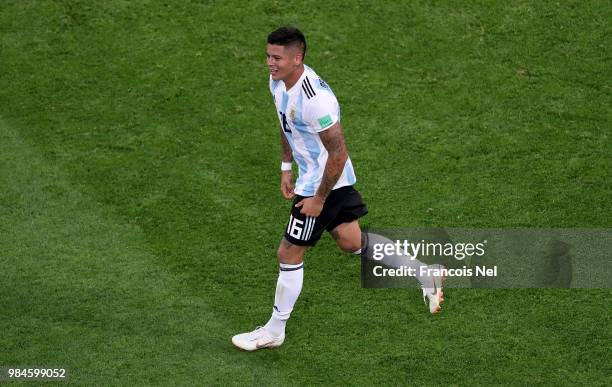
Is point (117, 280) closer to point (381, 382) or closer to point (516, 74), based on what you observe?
point (381, 382)

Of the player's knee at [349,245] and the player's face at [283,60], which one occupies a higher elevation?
the player's face at [283,60]

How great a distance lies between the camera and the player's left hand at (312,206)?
743cm

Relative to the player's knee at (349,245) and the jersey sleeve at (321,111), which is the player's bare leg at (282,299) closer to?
the player's knee at (349,245)

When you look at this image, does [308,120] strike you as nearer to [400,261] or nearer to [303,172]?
[303,172]

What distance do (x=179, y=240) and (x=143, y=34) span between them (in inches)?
118

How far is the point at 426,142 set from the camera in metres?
9.91

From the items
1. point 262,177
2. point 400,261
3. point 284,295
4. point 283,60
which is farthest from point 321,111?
point 262,177

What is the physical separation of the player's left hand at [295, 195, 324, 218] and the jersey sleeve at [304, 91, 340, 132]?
0.50 meters

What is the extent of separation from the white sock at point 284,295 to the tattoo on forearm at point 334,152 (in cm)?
81

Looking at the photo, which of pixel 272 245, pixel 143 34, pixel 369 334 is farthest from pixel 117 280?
pixel 143 34

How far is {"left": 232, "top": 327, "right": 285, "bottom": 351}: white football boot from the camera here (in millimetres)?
7855

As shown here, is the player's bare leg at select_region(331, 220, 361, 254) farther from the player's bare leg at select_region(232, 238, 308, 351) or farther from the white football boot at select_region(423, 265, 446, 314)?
the white football boot at select_region(423, 265, 446, 314)

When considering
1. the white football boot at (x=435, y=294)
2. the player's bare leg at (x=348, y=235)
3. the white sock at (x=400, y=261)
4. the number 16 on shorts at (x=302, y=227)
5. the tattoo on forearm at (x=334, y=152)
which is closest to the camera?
the tattoo on forearm at (x=334, y=152)

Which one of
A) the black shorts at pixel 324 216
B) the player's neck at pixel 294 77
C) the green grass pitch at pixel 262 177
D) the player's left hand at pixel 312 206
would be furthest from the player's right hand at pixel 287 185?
the player's neck at pixel 294 77
